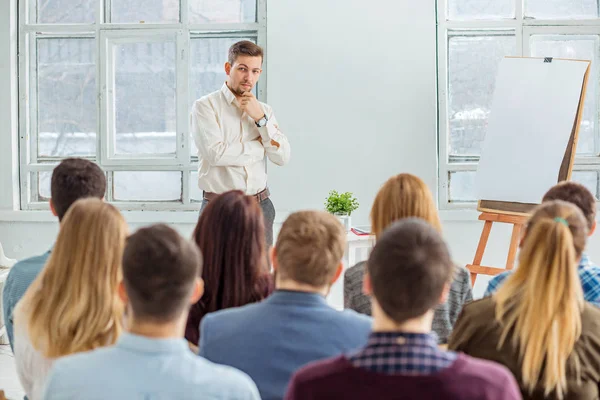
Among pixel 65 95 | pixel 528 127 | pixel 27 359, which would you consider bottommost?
pixel 27 359

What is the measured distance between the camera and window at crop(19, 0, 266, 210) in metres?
5.50

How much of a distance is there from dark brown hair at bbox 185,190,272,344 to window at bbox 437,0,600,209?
3427 millimetres

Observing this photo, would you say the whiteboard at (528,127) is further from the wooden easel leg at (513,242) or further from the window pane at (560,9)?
the window pane at (560,9)

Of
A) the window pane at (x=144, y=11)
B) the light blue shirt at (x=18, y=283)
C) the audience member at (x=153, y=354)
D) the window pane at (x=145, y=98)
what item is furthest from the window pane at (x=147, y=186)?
the audience member at (x=153, y=354)

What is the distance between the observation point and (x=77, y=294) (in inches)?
69.7

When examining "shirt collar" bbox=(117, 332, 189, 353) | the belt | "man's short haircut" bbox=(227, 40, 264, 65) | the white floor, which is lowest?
the white floor

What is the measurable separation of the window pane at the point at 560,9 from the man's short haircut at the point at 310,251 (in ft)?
13.7

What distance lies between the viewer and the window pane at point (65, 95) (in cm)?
558

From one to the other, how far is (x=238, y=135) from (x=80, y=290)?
9.03ft

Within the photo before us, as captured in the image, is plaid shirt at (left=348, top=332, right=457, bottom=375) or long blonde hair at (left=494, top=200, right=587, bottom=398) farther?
long blonde hair at (left=494, top=200, right=587, bottom=398)

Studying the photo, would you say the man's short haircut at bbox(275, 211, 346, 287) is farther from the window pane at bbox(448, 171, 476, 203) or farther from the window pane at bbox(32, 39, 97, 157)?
the window pane at bbox(32, 39, 97, 157)

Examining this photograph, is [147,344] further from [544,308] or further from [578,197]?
[578,197]

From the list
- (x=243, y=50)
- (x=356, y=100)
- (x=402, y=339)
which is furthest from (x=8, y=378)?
(x=402, y=339)

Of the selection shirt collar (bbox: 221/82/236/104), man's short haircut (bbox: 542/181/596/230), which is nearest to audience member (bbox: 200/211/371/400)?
man's short haircut (bbox: 542/181/596/230)
